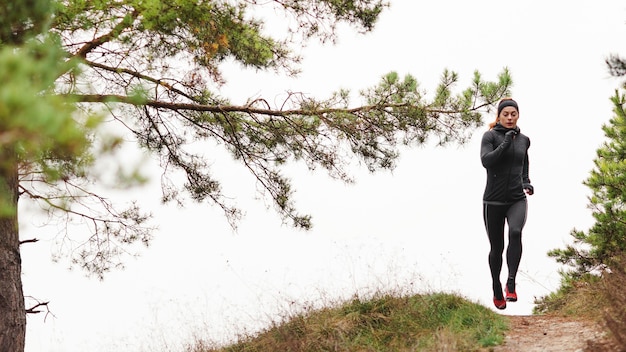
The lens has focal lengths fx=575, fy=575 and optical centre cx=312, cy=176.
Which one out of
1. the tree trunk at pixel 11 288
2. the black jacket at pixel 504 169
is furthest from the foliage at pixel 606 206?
the tree trunk at pixel 11 288

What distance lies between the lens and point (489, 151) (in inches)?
236

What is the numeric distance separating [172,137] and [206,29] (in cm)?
237

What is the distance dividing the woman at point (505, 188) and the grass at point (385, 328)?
48 centimetres

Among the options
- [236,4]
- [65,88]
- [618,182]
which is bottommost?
[618,182]

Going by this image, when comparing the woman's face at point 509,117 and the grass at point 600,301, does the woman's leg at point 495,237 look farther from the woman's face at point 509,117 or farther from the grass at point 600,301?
the grass at point 600,301

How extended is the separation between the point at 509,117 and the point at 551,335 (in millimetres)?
2354

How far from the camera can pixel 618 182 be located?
9.01 meters

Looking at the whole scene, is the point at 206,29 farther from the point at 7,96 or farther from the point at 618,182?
the point at 618,182

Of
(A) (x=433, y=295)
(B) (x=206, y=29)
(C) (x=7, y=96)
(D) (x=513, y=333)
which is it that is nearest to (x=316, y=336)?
(A) (x=433, y=295)

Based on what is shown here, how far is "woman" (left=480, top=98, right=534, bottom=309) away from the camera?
233 inches

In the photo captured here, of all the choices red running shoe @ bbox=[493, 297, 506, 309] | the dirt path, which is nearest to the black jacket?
red running shoe @ bbox=[493, 297, 506, 309]

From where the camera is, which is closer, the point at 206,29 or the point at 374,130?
the point at 206,29

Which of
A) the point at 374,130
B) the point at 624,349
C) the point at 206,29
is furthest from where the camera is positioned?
the point at 374,130

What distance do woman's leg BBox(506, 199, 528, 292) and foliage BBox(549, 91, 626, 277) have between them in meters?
3.58
